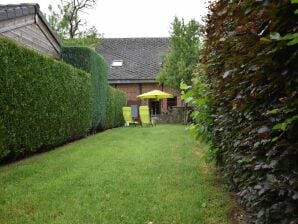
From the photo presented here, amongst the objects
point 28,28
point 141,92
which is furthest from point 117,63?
point 28,28

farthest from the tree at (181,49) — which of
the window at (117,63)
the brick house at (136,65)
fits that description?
the window at (117,63)

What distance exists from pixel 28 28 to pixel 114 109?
28.8ft

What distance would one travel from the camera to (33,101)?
26.1 ft

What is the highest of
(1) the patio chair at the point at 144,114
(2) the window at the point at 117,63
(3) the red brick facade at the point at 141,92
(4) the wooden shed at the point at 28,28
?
(2) the window at the point at 117,63

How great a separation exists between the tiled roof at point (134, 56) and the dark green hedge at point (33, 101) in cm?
1737

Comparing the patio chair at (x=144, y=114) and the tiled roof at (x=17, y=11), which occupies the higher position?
the tiled roof at (x=17, y=11)

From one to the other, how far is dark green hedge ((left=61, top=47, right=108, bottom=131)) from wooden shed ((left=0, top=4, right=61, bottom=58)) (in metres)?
0.55

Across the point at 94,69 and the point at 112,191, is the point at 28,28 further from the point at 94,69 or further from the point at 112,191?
the point at 112,191

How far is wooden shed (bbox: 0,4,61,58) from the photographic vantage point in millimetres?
9586

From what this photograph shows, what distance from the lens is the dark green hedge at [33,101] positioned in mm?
6734

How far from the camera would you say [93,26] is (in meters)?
30.0

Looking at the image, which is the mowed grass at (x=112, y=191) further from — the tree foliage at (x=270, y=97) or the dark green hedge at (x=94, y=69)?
the dark green hedge at (x=94, y=69)

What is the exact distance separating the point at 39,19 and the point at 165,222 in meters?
9.85

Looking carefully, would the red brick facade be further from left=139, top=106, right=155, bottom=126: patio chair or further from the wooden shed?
the wooden shed
